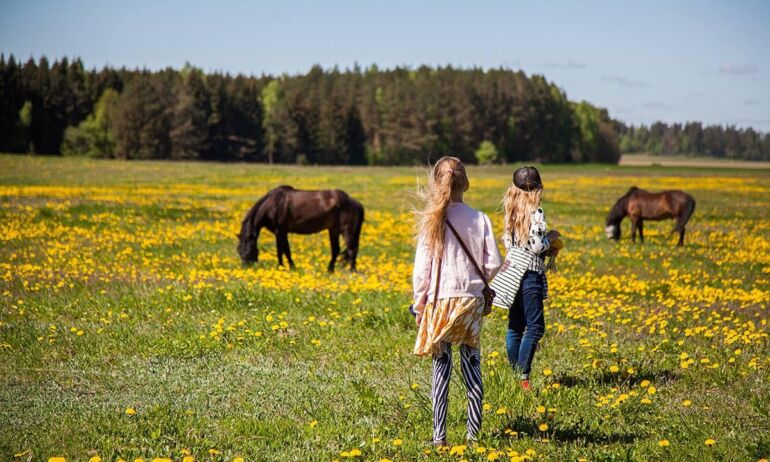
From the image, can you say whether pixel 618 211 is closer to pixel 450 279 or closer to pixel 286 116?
Result: pixel 450 279

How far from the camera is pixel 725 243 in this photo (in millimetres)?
21703

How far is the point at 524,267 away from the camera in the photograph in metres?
7.29

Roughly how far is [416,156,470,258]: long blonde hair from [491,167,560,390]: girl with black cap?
195cm

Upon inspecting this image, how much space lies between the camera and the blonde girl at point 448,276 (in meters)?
5.39

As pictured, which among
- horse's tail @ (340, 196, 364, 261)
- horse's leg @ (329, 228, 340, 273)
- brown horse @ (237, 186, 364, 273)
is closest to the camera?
brown horse @ (237, 186, 364, 273)

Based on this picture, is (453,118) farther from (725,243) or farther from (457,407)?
(457,407)

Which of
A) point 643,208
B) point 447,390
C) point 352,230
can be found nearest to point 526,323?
point 447,390

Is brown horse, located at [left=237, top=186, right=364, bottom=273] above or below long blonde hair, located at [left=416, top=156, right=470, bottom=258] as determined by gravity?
below

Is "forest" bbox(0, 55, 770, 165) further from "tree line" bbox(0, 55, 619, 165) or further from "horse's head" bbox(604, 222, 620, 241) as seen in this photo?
"horse's head" bbox(604, 222, 620, 241)

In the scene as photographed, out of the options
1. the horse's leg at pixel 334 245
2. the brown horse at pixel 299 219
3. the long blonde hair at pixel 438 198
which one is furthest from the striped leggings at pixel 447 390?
the horse's leg at pixel 334 245

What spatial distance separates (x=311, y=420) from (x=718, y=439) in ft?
10.6

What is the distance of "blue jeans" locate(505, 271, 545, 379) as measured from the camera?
7168 mm

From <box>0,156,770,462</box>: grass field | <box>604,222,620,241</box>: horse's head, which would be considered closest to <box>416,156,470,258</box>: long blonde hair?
<box>0,156,770,462</box>: grass field

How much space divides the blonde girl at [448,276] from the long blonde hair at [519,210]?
1.85 metres
